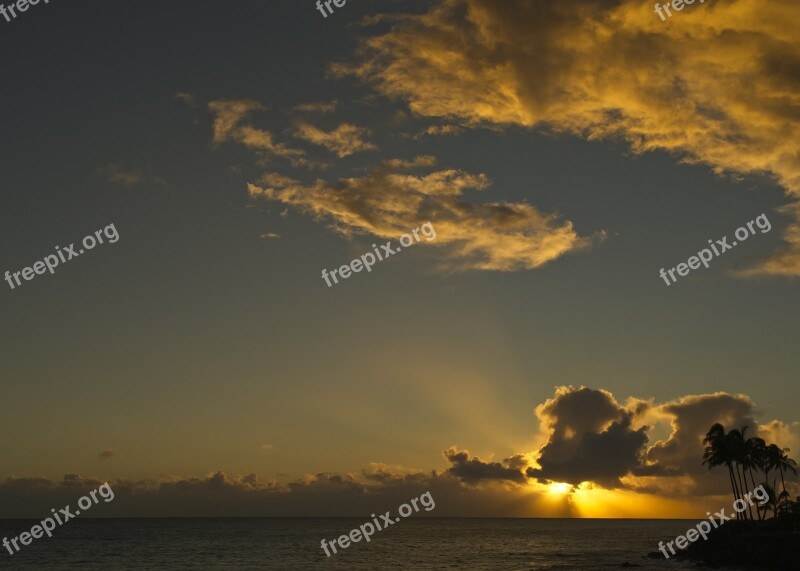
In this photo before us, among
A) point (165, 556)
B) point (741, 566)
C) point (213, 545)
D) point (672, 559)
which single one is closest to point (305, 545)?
point (213, 545)

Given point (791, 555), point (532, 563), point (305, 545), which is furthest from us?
point (305, 545)

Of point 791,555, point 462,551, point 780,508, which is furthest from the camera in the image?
point 462,551

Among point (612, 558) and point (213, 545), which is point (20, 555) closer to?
point (213, 545)

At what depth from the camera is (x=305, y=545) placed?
154125 millimetres

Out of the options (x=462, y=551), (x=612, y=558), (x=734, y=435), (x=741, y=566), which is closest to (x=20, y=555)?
(x=462, y=551)

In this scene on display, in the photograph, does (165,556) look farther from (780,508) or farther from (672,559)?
(780,508)

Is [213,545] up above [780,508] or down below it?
above

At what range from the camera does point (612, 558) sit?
109938 mm

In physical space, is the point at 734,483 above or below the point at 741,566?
above

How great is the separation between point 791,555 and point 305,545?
109348 mm

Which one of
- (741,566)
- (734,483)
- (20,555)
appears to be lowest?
(741,566)

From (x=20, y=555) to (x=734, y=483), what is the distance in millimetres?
120415

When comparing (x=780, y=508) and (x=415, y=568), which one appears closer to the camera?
(x=415, y=568)

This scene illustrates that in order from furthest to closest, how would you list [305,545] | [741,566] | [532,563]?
[305,545] < [532,563] < [741,566]
